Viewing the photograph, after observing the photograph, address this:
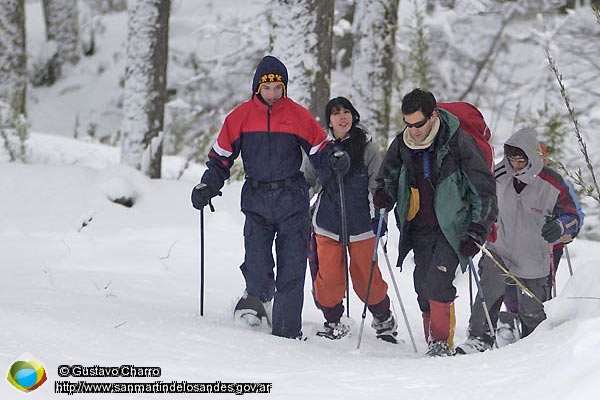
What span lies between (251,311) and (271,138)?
1188mm

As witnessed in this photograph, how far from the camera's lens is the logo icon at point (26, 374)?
3.34 m

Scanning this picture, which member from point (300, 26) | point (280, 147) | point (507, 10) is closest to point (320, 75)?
point (300, 26)

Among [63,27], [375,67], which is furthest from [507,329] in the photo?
[63,27]

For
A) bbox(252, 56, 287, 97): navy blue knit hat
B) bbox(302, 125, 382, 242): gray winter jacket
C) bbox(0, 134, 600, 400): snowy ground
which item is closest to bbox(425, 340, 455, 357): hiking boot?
bbox(0, 134, 600, 400): snowy ground

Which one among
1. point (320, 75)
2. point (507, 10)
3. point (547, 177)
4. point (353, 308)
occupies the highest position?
point (507, 10)

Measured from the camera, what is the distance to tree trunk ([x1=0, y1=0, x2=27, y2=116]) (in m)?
12.5

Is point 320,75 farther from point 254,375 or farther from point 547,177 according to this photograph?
point 254,375

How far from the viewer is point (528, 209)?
6.07m

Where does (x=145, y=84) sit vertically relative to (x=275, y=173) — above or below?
above

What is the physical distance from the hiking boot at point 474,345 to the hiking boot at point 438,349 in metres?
0.10

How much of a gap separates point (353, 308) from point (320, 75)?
2.43 m

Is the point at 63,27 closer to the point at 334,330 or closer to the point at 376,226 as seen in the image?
the point at 376,226

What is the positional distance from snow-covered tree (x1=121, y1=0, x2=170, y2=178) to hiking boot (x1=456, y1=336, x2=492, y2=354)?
5305 mm

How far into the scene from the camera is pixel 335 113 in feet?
20.3
